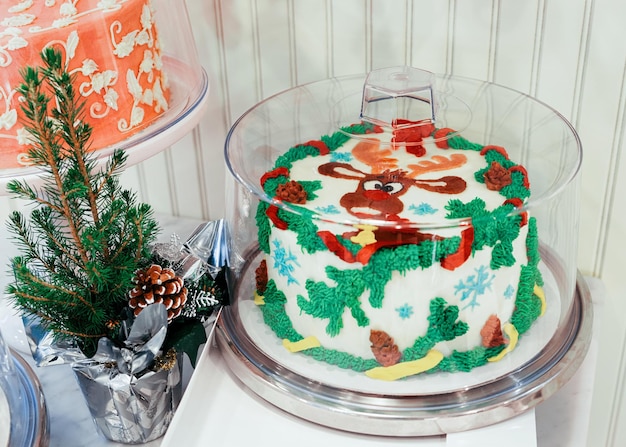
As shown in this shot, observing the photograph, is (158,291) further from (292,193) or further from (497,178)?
(497,178)

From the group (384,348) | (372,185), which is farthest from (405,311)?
(372,185)

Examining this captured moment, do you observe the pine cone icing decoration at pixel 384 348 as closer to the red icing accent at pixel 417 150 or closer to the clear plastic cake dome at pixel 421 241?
the clear plastic cake dome at pixel 421 241

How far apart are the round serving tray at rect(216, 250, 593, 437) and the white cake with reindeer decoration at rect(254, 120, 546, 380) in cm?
3

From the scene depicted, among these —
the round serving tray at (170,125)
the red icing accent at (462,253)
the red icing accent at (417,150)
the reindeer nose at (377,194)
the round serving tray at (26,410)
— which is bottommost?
the round serving tray at (26,410)

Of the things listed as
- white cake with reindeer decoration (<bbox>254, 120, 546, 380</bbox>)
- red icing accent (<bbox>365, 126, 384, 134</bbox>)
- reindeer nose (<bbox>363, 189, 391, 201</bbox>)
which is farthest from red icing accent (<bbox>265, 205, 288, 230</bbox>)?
red icing accent (<bbox>365, 126, 384, 134</bbox>)

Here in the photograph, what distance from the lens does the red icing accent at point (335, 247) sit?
2.72 feet

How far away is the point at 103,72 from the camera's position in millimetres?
903

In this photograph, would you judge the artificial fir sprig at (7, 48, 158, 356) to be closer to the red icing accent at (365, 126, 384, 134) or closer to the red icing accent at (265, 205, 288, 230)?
the red icing accent at (265, 205, 288, 230)

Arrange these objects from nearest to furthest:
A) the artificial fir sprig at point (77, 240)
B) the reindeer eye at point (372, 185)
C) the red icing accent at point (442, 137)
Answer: the artificial fir sprig at point (77, 240), the reindeer eye at point (372, 185), the red icing accent at point (442, 137)

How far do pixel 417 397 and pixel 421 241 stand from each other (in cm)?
18

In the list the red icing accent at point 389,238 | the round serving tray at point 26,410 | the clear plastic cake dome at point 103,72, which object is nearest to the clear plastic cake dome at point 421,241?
the red icing accent at point 389,238

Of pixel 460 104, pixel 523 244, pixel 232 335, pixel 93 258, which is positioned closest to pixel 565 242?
pixel 523 244

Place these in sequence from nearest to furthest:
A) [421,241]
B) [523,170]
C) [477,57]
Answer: [421,241] → [523,170] → [477,57]

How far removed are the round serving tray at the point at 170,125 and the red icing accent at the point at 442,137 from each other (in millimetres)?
324
